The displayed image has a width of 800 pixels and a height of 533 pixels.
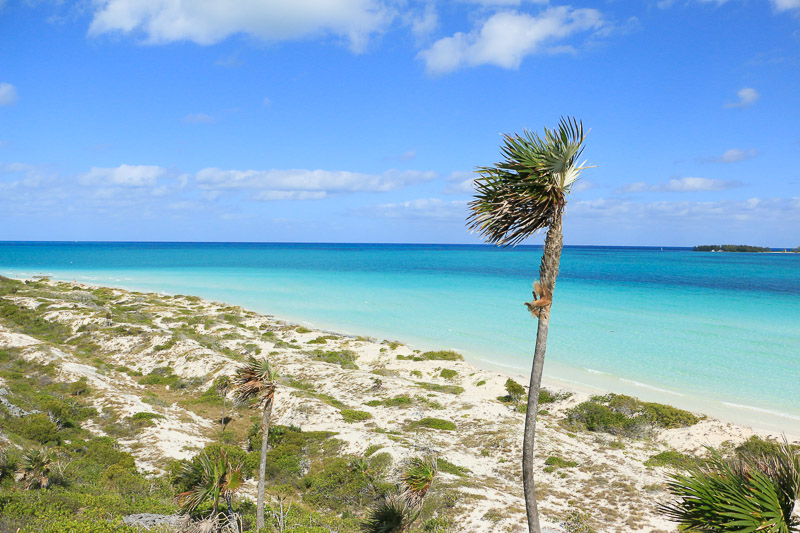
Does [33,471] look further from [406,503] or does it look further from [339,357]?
[339,357]

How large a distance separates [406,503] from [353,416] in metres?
14.8

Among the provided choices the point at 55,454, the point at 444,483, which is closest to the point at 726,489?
the point at 444,483

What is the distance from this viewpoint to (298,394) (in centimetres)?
2616

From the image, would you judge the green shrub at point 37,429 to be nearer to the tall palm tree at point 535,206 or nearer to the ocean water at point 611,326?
the tall palm tree at point 535,206

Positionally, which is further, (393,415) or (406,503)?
(393,415)

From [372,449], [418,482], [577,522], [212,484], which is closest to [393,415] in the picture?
[372,449]

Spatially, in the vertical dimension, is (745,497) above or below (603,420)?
above

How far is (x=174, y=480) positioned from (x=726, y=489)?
1522 centimetres

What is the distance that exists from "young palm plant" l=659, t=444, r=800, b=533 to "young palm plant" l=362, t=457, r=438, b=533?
4166 millimetres

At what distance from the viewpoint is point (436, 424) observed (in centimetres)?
2306

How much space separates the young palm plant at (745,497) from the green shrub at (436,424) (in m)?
17.2

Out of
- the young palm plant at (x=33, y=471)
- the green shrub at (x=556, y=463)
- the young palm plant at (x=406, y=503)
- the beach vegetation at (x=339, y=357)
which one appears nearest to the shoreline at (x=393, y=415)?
the green shrub at (x=556, y=463)

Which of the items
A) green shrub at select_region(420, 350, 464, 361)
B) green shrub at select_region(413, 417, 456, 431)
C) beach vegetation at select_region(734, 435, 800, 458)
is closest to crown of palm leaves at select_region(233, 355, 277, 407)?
green shrub at select_region(413, 417, 456, 431)

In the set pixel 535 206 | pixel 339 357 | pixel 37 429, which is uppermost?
pixel 535 206
